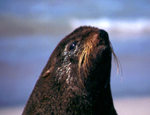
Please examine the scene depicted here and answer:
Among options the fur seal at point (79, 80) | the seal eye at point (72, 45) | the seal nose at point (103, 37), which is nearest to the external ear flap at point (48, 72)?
the fur seal at point (79, 80)

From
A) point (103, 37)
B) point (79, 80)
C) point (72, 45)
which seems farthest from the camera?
point (72, 45)

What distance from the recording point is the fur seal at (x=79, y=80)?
4766 mm

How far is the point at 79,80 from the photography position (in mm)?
4816

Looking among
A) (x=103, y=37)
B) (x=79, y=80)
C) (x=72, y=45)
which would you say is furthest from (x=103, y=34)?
(x=79, y=80)

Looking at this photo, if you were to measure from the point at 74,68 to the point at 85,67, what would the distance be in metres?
0.25

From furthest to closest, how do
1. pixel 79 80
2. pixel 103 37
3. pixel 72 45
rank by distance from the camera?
pixel 72 45 < pixel 103 37 < pixel 79 80

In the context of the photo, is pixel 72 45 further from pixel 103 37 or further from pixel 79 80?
pixel 79 80

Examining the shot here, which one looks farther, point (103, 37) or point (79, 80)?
point (103, 37)

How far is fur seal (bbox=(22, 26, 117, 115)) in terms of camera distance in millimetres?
4766

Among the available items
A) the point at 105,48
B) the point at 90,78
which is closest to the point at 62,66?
the point at 90,78

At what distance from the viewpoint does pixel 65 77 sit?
493cm

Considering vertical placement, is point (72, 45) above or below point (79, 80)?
above

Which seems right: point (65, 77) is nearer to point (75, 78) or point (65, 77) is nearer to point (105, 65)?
point (75, 78)

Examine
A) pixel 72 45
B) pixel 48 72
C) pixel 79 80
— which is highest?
pixel 72 45
